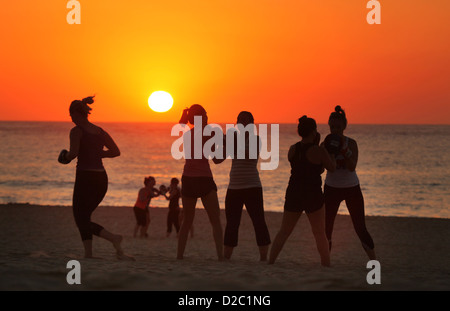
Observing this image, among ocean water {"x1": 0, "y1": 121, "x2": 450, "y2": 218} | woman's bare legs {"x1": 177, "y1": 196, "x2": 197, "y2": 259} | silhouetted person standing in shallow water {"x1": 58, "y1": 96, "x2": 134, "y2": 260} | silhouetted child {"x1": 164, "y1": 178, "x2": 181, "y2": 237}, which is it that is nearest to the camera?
silhouetted person standing in shallow water {"x1": 58, "y1": 96, "x2": 134, "y2": 260}

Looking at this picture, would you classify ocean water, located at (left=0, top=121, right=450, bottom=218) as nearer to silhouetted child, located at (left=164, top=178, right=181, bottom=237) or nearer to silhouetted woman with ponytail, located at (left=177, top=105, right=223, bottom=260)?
silhouetted child, located at (left=164, top=178, right=181, bottom=237)

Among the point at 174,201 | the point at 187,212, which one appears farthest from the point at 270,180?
the point at 187,212

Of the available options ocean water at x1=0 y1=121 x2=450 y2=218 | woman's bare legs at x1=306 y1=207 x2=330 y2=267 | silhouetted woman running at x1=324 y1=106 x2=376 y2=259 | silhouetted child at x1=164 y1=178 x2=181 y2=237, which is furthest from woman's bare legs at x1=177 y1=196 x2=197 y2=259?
ocean water at x1=0 y1=121 x2=450 y2=218

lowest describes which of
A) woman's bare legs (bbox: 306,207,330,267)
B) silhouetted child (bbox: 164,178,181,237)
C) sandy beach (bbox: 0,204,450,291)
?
sandy beach (bbox: 0,204,450,291)

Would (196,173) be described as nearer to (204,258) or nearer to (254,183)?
(254,183)

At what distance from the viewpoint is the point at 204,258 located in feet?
30.3

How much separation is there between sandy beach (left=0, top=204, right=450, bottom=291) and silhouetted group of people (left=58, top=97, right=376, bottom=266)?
404 millimetres

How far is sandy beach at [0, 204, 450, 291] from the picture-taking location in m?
5.39

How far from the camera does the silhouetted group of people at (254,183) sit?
6445 millimetres

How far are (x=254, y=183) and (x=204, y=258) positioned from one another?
104 inches

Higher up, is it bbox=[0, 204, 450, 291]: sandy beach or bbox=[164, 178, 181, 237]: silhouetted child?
bbox=[164, 178, 181, 237]: silhouetted child
